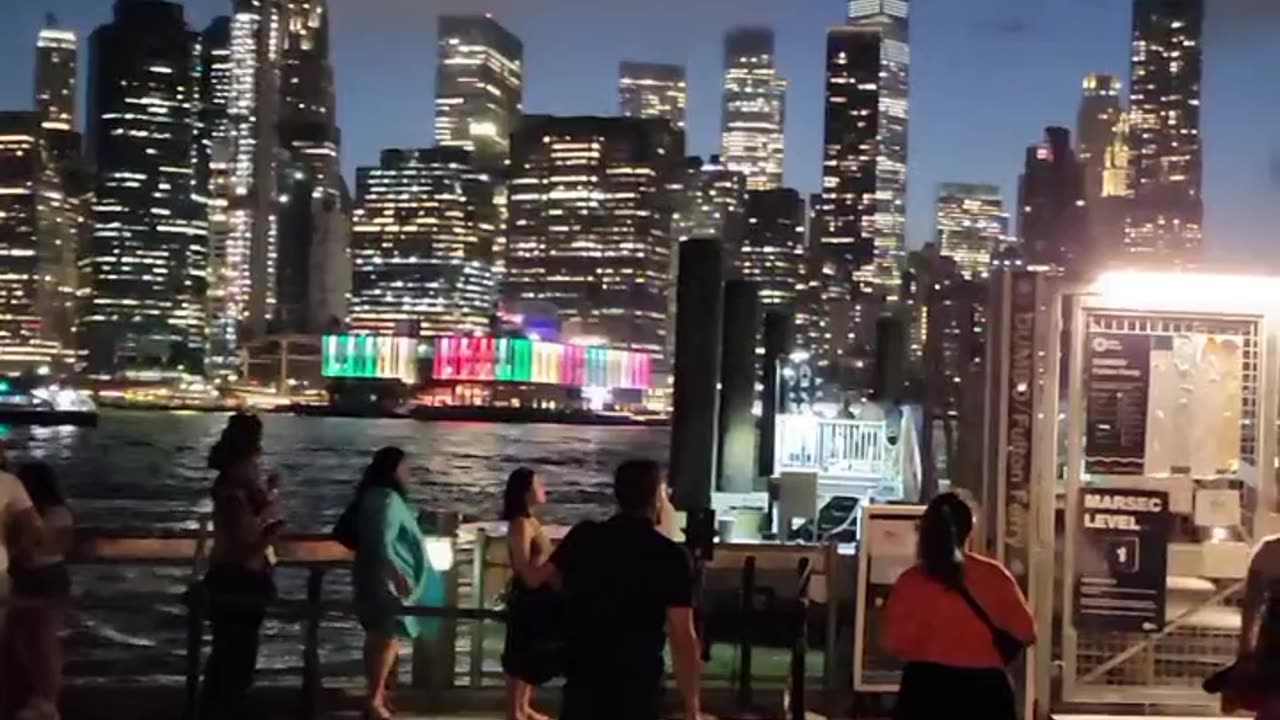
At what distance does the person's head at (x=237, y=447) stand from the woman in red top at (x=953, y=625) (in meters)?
3.31

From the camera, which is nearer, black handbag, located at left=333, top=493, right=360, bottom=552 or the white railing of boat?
black handbag, located at left=333, top=493, right=360, bottom=552

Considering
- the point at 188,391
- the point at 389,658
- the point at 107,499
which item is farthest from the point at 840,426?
the point at 188,391

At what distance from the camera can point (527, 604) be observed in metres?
5.59

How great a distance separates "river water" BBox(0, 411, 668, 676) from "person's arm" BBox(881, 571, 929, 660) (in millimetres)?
3170

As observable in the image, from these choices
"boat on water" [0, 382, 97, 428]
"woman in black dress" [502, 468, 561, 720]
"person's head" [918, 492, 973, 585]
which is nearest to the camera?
"person's head" [918, 492, 973, 585]

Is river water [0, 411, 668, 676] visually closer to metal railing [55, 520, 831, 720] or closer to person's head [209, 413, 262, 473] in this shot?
metal railing [55, 520, 831, 720]

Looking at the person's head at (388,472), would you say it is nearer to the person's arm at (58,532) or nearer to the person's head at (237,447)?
the person's head at (237,447)

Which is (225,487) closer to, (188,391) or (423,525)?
(423,525)

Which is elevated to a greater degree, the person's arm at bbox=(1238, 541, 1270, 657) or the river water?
the person's arm at bbox=(1238, 541, 1270, 657)

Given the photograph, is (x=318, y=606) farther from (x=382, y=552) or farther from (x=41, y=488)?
(x=41, y=488)

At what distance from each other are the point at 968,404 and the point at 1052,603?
102cm

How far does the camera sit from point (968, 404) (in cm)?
834

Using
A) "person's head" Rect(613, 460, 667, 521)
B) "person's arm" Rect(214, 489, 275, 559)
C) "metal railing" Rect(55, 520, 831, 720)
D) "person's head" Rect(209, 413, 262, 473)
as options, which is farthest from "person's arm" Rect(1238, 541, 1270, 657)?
"person's head" Rect(209, 413, 262, 473)

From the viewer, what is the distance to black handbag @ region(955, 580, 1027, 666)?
5.09 m
